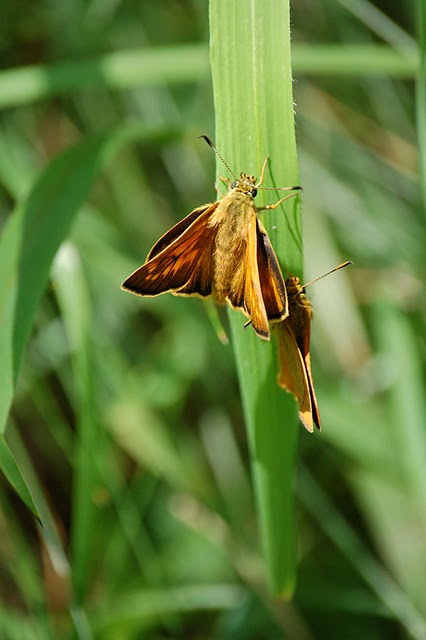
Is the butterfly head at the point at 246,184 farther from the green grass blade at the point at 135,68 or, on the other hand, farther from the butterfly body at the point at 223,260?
the green grass blade at the point at 135,68

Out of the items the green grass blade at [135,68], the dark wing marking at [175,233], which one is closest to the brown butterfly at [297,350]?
the dark wing marking at [175,233]

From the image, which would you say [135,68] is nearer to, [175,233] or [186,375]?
[175,233]

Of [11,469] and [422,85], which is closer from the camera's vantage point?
[11,469]

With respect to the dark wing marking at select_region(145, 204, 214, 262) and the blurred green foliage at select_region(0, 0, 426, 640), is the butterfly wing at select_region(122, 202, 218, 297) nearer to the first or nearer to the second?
the dark wing marking at select_region(145, 204, 214, 262)

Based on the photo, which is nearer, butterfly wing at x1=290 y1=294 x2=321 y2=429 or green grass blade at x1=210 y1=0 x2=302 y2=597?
green grass blade at x1=210 y1=0 x2=302 y2=597

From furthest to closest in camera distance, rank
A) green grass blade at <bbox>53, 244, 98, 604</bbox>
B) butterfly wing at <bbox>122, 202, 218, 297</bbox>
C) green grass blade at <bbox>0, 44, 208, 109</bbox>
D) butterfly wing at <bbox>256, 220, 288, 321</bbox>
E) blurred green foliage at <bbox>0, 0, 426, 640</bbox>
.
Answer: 1. blurred green foliage at <bbox>0, 0, 426, 640</bbox>
2. green grass blade at <bbox>0, 44, 208, 109</bbox>
3. green grass blade at <bbox>53, 244, 98, 604</bbox>
4. butterfly wing at <bbox>122, 202, 218, 297</bbox>
5. butterfly wing at <bbox>256, 220, 288, 321</bbox>

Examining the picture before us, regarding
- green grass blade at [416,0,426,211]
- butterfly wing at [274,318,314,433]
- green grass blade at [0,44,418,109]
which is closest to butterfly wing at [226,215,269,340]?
butterfly wing at [274,318,314,433]

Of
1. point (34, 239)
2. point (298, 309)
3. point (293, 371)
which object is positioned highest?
point (34, 239)

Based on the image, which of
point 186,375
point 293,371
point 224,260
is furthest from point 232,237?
point 186,375
